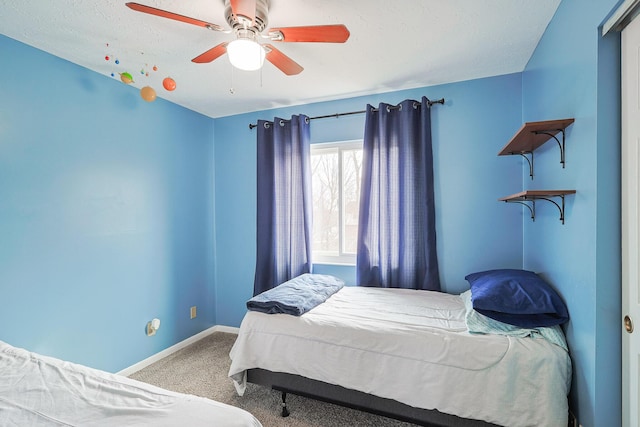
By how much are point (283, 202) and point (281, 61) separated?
5.12 feet

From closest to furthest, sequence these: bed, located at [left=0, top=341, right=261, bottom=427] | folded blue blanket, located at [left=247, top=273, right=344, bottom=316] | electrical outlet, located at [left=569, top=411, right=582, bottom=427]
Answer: bed, located at [left=0, top=341, right=261, bottom=427] < electrical outlet, located at [left=569, top=411, right=582, bottom=427] < folded blue blanket, located at [left=247, top=273, right=344, bottom=316]

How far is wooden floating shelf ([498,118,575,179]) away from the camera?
1.51 meters

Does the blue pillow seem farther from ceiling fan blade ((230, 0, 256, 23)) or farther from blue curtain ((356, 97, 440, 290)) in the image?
ceiling fan blade ((230, 0, 256, 23))

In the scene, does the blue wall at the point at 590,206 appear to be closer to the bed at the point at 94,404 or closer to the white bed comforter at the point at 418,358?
the white bed comforter at the point at 418,358

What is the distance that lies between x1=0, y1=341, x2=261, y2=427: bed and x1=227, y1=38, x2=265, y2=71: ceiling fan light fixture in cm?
154

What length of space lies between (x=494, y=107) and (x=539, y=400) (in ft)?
6.94

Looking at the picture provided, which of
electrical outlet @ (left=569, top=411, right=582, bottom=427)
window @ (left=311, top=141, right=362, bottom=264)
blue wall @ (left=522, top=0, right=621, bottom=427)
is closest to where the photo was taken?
blue wall @ (left=522, top=0, right=621, bottom=427)

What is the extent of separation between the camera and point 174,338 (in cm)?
295

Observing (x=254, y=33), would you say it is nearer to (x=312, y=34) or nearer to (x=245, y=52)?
(x=245, y=52)

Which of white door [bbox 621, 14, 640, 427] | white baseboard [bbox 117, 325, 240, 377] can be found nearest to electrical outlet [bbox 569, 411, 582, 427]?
white door [bbox 621, 14, 640, 427]

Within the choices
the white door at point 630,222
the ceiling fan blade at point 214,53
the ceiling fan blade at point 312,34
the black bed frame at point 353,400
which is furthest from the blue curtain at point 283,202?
the white door at point 630,222

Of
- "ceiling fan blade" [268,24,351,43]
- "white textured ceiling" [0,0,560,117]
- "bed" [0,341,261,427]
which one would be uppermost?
"white textured ceiling" [0,0,560,117]

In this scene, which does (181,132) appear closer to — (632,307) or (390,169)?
(390,169)

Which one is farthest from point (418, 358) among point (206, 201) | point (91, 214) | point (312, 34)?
point (206, 201)
